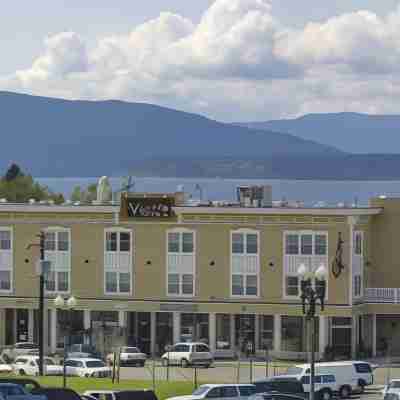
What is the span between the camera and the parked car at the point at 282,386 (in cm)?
5747

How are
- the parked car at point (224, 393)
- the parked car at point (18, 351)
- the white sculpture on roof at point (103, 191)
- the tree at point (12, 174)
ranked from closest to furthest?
the parked car at point (224, 393)
the parked car at point (18, 351)
the white sculpture on roof at point (103, 191)
the tree at point (12, 174)

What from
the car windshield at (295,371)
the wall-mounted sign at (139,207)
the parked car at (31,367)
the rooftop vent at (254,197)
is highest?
the rooftop vent at (254,197)

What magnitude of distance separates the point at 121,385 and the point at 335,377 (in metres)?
8.53

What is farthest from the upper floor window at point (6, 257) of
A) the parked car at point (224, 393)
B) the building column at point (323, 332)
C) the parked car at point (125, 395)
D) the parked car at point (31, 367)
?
the parked car at point (125, 395)

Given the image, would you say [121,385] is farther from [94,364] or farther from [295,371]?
[94,364]

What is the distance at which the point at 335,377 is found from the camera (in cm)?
6425

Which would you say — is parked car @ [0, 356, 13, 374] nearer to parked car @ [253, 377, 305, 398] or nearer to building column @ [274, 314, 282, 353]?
building column @ [274, 314, 282, 353]

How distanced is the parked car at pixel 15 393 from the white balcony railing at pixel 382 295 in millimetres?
37660

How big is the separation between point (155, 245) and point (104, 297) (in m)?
Result: 3.78

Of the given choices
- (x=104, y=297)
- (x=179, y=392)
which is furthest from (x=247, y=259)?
(x=179, y=392)

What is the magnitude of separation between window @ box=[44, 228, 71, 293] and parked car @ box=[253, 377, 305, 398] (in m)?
28.5

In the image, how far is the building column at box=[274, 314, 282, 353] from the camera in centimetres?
8256

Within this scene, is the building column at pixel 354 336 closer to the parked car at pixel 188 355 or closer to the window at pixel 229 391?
the parked car at pixel 188 355

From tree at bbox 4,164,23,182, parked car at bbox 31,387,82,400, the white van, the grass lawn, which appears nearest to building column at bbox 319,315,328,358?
the white van
